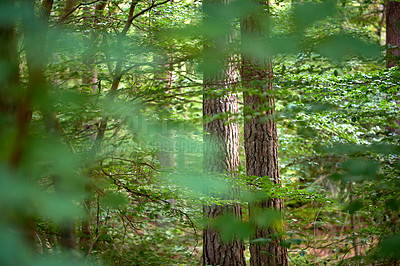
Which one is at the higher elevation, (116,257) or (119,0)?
(119,0)

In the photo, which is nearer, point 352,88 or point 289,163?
point 352,88

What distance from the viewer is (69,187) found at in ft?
4.15

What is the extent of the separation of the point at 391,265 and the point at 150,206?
3.19 m

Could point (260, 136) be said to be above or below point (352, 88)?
below

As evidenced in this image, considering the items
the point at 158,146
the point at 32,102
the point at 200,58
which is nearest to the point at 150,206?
the point at 158,146

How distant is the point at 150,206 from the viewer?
538 cm

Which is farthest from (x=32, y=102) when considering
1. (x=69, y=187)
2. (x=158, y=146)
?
(x=158, y=146)

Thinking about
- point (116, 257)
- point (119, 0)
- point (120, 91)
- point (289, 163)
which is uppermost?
point (119, 0)

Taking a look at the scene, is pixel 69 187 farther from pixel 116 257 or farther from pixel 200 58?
pixel 116 257

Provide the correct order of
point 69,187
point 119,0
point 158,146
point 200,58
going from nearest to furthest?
point 69,187
point 200,58
point 158,146
point 119,0

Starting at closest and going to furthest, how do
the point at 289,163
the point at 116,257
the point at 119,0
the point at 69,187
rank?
the point at 69,187 → the point at 116,257 → the point at 119,0 → the point at 289,163

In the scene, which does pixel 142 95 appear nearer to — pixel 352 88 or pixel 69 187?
pixel 69 187

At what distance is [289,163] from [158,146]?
14.0ft

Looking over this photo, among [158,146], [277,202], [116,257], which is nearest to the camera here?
[116,257]
